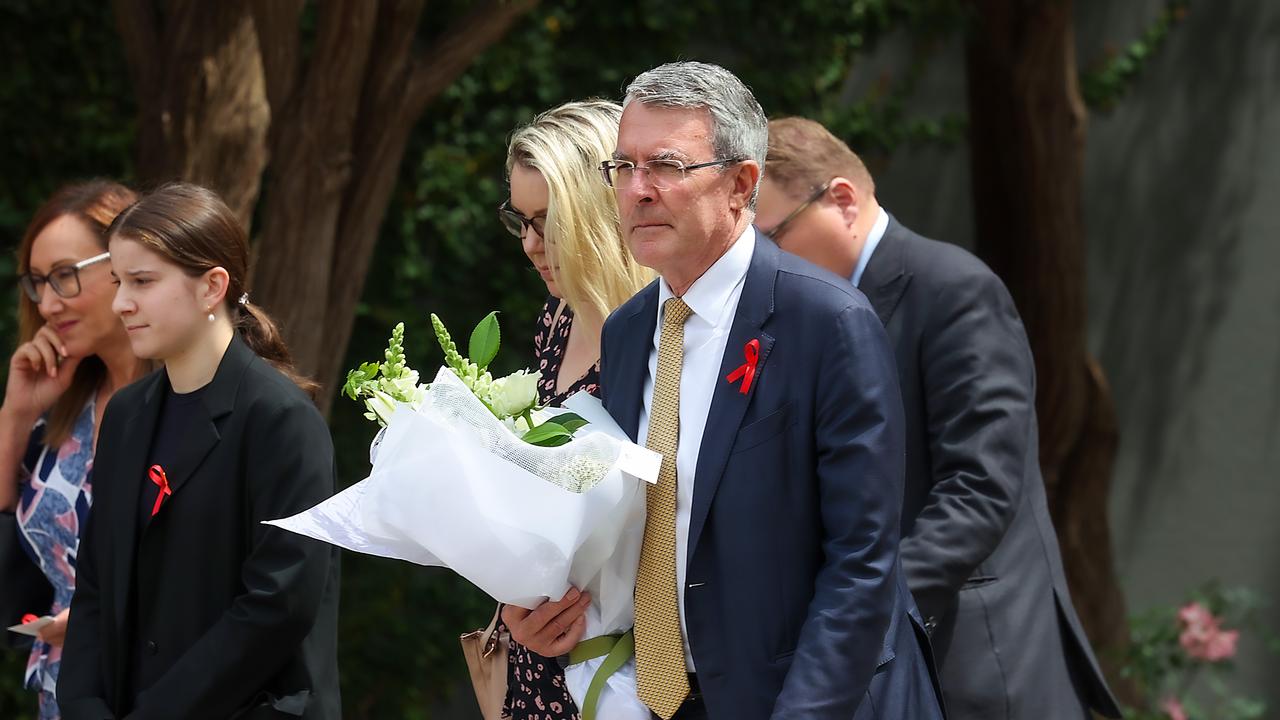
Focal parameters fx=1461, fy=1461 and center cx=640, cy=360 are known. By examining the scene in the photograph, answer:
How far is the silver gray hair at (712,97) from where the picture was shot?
2088mm

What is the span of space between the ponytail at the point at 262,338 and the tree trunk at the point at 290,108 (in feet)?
2.88

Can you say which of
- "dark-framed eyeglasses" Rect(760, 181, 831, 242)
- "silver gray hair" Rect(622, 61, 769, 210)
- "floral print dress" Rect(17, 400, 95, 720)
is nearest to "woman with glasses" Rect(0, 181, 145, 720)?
"floral print dress" Rect(17, 400, 95, 720)

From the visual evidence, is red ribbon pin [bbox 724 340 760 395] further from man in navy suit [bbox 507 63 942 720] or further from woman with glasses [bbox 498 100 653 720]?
woman with glasses [bbox 498 100 653 720]

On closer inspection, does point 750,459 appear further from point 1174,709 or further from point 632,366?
point 1174,709

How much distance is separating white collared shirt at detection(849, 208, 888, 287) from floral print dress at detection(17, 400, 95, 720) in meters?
1.64

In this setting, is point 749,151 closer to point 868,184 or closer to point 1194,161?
point 868,184

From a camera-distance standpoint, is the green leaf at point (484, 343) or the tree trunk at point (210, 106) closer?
the green leaf at point (484, 343)

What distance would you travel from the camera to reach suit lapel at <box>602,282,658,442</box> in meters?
2.26

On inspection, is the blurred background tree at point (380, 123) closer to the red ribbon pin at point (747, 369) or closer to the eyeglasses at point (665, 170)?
the eyeglasses at point (665, 170)

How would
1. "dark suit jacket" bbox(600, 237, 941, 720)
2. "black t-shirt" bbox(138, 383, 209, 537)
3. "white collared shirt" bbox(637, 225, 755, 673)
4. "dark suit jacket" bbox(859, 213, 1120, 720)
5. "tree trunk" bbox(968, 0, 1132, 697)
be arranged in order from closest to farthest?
"dark suit jacket" bbox(600, 237, 941, 720)
"white collared shirt" bbox(637, 225, 755, 673)
"black t-shirt" bbox(138, 383, 209, 537)
"dark suit jacket" bbox(859, 213, 1120, 720)
"tree trunk" bbox(968, 0, 1132, 697)

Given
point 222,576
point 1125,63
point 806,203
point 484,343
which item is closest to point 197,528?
point 222,576

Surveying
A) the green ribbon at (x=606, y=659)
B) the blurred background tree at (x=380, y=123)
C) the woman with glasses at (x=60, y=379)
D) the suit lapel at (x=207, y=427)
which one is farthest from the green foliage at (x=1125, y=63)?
the green ribbon at (x=606, y=659)

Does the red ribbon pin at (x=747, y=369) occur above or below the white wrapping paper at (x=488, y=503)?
above

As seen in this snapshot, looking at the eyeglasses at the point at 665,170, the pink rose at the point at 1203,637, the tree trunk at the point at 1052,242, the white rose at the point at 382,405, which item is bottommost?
the pink rose at the point at 1203,637
